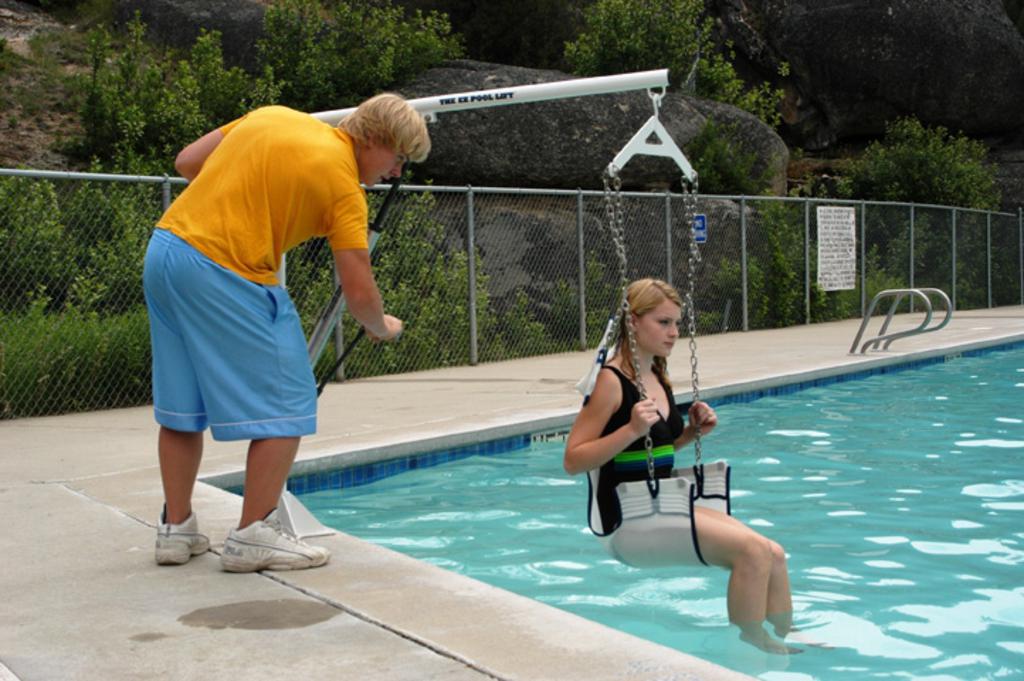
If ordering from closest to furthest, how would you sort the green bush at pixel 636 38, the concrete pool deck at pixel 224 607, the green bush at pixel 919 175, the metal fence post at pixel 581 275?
the concrete pool deck at pixel 224 607
the metal fence post at pixel 581 275
the green bush at pixel 636 38
the green bush at pixel 919 175

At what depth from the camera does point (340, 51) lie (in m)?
19.9

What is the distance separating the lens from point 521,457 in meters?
8.40

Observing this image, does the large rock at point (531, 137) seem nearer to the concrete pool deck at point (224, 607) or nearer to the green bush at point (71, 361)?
the green bush at point (71, 361)

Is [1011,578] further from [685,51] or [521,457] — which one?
[685,51]

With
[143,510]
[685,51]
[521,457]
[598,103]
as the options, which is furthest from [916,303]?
[143,510]

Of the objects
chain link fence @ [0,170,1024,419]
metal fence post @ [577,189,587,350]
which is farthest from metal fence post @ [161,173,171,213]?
metal fence post @ [577,189,587,350]

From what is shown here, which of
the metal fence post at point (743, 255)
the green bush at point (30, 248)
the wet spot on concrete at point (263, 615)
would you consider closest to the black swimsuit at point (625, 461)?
the wet spot on concrete at point (263, 615)

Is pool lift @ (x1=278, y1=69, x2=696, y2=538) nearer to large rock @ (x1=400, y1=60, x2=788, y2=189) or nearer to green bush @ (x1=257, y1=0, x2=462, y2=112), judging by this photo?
large rock @ (x1=400, y1=60, x2=788, y2=189)

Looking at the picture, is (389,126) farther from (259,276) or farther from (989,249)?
(989,249)

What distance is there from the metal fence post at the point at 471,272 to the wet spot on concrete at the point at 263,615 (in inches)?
373

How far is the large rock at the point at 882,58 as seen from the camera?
28.8 m

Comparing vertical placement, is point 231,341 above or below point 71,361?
above

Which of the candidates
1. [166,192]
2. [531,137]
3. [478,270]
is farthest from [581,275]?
[166,192]

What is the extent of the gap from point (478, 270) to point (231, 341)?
10343 millimetres
